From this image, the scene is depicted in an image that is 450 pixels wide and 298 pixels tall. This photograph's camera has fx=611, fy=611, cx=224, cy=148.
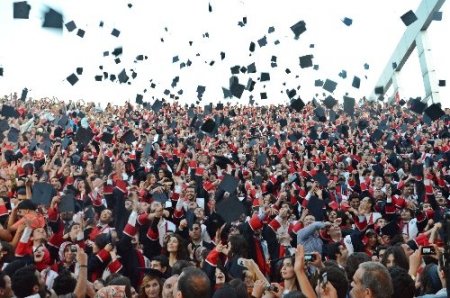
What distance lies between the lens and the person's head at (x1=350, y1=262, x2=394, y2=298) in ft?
11.3

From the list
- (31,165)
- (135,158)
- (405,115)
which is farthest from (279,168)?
(405,115)

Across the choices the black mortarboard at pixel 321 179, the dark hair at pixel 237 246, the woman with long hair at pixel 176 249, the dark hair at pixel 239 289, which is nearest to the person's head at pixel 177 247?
the woman with long hair at pixel 176 249

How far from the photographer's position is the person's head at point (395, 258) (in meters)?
4.93

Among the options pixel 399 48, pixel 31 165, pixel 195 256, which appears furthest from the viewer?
pixel 399 48

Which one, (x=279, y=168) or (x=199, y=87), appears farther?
(x=199, y=87)

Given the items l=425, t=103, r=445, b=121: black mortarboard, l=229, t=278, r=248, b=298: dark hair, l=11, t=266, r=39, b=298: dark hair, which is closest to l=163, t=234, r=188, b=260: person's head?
l=229, t=278, r=248, b=298: dark hair

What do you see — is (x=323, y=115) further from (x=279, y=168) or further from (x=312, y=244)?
(x=312, y=244)

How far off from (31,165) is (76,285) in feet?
22.8

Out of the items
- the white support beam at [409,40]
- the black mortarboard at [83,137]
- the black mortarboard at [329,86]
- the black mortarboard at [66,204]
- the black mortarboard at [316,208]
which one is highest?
the white support beam at [409,40]

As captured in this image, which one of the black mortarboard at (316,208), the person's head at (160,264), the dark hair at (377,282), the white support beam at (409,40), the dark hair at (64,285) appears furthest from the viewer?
the white support beam at (409,40)

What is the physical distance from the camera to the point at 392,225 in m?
7.86

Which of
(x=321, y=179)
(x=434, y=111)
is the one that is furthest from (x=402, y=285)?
(x=434, y=111)

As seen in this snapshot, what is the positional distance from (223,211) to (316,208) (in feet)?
5.62

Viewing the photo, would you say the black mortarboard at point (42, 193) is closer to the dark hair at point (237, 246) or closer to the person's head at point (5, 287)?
the dark hair at point (237, 246)
